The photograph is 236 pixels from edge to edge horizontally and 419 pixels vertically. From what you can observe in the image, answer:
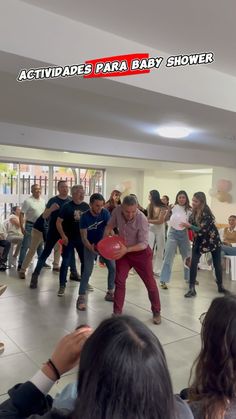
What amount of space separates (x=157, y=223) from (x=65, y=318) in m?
2.28

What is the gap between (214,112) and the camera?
294 centimetres

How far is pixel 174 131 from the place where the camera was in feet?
16.4

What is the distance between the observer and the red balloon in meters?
3.13

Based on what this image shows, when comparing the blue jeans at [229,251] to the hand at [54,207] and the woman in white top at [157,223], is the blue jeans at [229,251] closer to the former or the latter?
the woman in white top at [157,223]

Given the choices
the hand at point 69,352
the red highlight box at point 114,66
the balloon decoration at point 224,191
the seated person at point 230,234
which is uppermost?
the red highlight box at point 114,66

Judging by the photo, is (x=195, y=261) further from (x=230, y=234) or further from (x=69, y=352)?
(x=69, y=352)

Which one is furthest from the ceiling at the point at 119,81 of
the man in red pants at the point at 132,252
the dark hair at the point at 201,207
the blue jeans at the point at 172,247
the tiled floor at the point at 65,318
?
the tiled floor at the point at 65,318

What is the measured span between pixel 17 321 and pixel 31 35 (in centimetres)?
266

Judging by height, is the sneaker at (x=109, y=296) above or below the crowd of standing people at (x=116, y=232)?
below

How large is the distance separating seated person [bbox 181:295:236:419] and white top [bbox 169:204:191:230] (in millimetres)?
3552

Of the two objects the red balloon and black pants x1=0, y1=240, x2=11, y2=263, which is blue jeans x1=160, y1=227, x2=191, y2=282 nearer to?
the red balloon

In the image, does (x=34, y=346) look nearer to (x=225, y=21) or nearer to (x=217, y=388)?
(x=217, y=388)

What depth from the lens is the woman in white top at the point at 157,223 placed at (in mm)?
5285

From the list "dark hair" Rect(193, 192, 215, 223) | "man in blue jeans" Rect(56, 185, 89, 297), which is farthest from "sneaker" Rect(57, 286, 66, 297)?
"dark hair" Rect(193, 192, 215, 223)
